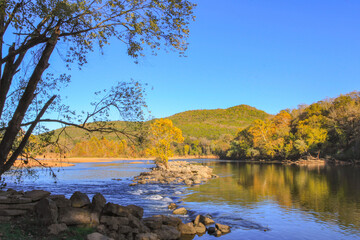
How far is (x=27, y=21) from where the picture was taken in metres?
8.34

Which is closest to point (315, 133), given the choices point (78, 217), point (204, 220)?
point (204, 220)

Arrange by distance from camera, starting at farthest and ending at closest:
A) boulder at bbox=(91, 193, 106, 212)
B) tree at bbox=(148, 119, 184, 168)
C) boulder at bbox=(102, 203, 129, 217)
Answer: tree at bbox=(148, 119, 184, 168), boulder at bbox=(102, 203, 129, 217), boulder at bbox=(91, 193, 106, 212)

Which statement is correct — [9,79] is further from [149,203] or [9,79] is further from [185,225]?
[149,203]

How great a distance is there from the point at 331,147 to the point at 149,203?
67.9 m

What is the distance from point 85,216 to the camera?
9.73 metres

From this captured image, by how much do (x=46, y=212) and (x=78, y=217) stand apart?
1.10 metres

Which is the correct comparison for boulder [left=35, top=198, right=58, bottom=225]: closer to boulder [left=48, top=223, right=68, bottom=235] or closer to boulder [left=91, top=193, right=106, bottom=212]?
boulder [left=48, top=223, right=68, bottom=235]

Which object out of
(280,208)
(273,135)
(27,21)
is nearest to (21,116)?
(27,21)

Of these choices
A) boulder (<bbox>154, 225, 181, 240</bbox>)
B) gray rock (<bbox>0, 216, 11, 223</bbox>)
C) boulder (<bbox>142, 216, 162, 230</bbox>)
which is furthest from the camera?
boulder (<bbox>142, 216, 162, 230</bbox>)

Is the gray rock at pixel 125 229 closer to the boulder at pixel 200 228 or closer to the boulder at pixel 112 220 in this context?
the boulder at pixel 112 220

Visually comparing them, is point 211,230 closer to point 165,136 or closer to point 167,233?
point 167,233

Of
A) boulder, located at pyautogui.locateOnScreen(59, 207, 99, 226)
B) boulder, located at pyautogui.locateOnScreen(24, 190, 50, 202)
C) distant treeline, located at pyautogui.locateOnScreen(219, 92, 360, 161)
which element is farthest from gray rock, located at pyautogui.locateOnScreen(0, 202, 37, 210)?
distant treeline, located at pyautogui.locateOnScreen(219, 92, 360, 161)

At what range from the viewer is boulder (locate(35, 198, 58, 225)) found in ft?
28.3

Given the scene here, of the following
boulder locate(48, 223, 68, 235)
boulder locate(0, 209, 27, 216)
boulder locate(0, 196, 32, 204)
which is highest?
boulder locate(0, 196, 32, 204)
